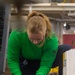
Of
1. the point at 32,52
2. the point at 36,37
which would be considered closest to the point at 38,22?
the point at 36,37

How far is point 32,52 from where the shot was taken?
1224 millimetres

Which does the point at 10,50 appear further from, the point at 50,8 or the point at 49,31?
the point at 50,8

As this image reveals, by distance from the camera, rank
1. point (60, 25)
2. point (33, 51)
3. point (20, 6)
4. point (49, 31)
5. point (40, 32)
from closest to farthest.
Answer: point (20, 6), point (40, 32), point (49, 31), point (33, 51), point (60, 25)

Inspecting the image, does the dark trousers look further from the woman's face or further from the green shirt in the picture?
the woman's face

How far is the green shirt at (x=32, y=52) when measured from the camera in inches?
47.2

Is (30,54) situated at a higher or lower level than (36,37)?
lower

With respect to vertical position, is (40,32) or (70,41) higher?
(40,32)

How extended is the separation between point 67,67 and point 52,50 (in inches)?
7.4

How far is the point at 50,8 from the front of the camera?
1.45 m

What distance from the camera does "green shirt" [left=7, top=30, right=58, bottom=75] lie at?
1198 mm

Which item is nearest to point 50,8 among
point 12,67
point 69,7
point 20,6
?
point 69,7

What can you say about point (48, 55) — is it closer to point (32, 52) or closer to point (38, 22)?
point (32, 52)

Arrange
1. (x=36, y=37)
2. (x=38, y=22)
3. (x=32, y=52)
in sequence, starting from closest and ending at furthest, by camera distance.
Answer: (x=38, y=22) → (x=36, y=37) → (x=32, y=52)

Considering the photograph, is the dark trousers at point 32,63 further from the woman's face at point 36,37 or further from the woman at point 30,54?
the woman's face at point 36,37
